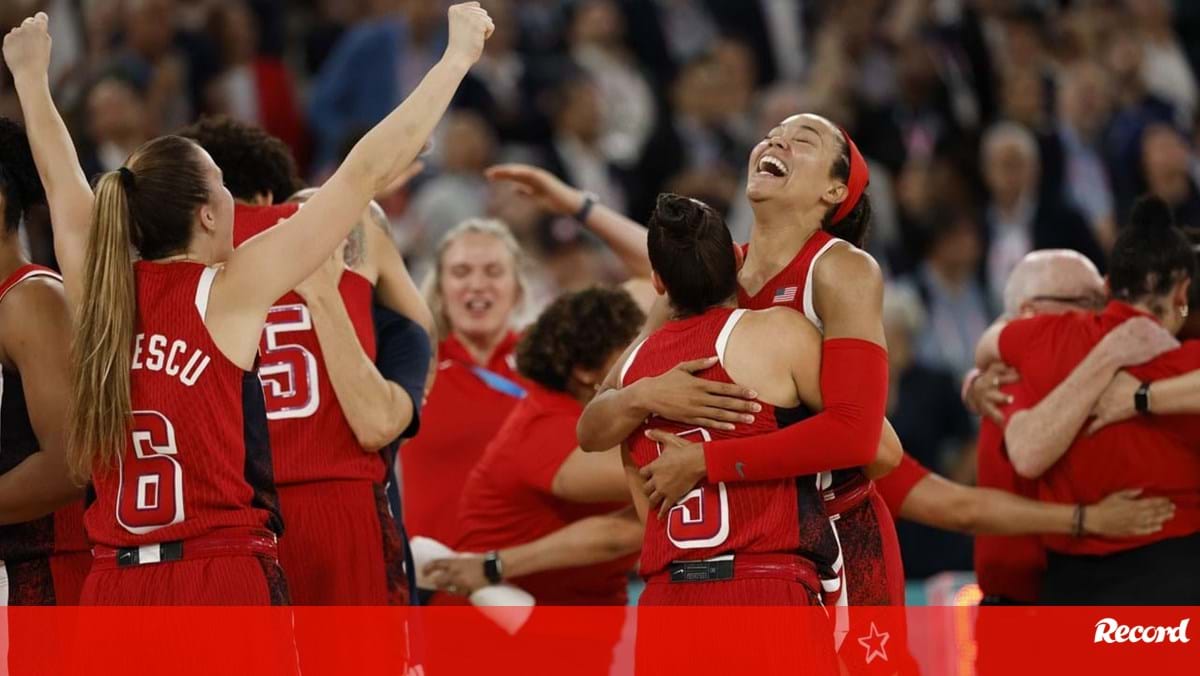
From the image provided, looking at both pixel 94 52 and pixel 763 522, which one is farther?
pixel 94 52

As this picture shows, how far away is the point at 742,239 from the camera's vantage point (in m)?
10.0

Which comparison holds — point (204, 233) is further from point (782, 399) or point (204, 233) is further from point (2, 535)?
point (782, 399)

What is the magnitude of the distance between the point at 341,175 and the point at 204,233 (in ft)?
1.15

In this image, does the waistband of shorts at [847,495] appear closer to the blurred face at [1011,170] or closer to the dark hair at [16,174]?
the dark hair at [16,174]

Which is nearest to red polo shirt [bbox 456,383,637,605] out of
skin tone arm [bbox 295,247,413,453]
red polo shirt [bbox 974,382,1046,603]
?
skin tone arm [bbox 295,247,413,453]

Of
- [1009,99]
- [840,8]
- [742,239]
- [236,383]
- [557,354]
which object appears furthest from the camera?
[840,8]

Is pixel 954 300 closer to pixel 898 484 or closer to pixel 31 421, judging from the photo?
pixel 898 484

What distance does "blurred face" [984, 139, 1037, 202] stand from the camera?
10320 millimetres

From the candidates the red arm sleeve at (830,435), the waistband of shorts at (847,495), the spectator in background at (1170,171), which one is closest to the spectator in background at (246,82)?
the spectator in background at (1170,171)

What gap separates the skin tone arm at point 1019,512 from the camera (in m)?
5.11

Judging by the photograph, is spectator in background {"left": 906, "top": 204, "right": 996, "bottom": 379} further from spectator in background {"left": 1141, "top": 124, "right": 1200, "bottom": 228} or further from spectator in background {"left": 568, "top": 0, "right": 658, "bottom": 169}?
spectator in background {"left": 568, "top": 0, "right": 658, "bottom": 169}

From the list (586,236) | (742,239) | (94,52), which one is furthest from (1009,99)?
(94,52)

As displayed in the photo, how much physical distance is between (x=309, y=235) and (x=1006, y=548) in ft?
8.97

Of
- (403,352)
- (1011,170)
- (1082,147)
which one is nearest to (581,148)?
(1011,170)
